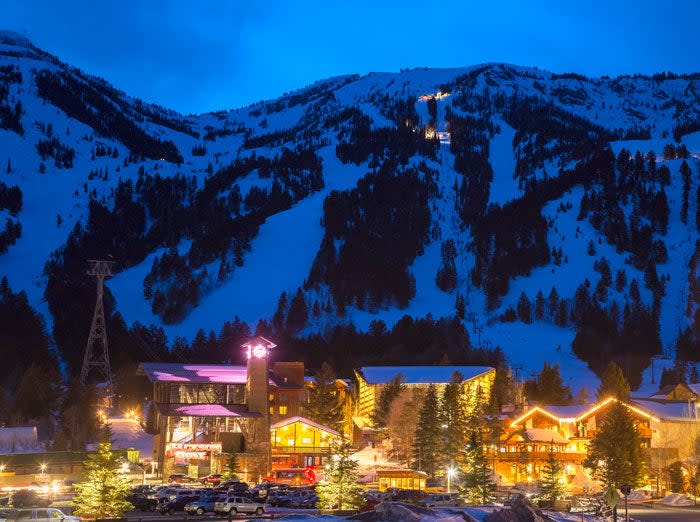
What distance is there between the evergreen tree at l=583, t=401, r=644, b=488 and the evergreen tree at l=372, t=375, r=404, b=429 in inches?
1309

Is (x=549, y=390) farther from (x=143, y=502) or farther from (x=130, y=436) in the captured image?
(x=143, y=502)

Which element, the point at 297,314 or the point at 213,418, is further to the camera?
the point at 297,314

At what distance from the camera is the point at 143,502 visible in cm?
5400

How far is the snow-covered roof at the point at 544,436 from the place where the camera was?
3337 inches

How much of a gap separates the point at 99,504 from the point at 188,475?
33.1m

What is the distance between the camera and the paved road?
50.7 metres

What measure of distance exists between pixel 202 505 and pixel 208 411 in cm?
3169

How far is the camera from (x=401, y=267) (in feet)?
633

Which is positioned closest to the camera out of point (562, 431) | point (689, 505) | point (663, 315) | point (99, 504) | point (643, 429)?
point (99, 504)

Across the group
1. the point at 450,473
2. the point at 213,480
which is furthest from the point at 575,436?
the point at 213,480

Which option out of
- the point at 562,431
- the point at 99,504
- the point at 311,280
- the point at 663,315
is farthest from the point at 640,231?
the point at 99,504

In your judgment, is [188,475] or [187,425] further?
[187,425]

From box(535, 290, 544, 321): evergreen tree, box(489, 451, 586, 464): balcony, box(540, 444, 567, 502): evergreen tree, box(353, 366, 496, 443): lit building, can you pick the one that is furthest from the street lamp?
box(535, 290, 544, 321): evergreen tree

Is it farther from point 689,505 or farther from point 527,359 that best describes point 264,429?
point 527,359
